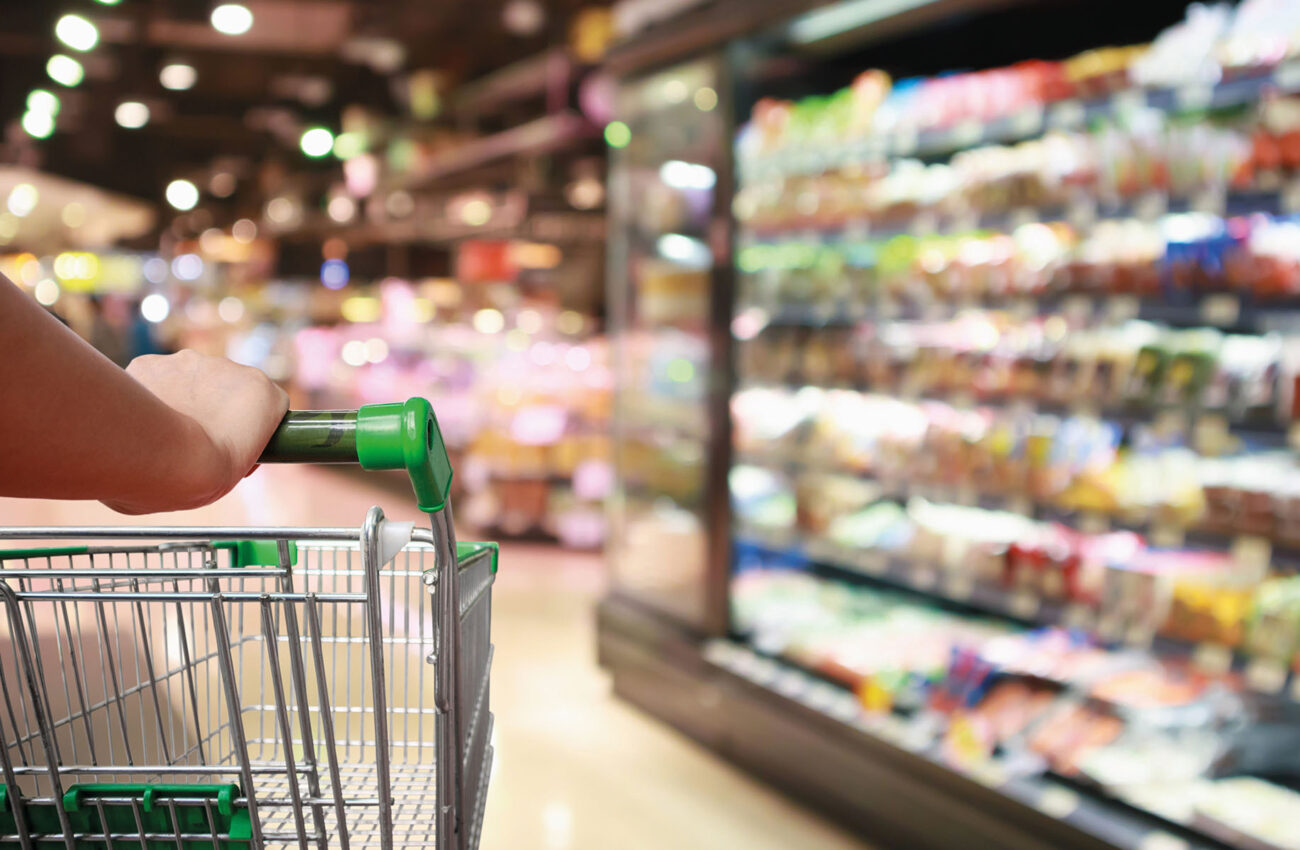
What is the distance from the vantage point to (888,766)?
110 inches

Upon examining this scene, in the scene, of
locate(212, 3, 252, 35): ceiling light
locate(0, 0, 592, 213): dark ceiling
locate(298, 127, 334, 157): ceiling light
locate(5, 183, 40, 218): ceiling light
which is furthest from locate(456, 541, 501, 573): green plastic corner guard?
locate(5, 183, 40, 218): ceiling light

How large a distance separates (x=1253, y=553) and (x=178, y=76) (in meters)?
10.5

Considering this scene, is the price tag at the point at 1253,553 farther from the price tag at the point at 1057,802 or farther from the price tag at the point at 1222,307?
the price tag at the point at 1057,802

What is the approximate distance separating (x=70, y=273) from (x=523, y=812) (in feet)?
67.5

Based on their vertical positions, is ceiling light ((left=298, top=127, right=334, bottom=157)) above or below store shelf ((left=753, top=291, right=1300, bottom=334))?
above

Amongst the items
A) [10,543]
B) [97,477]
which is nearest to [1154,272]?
[97,477]

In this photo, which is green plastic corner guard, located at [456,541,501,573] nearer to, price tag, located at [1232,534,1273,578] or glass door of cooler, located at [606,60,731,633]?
price tag, located at [1232,534,1273,578]

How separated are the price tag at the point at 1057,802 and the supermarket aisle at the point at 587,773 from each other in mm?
571

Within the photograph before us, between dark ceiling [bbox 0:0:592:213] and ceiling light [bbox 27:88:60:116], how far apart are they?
0.09 metres

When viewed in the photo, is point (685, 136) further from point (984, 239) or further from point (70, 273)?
point (70, 273)

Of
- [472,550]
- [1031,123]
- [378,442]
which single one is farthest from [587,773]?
[378,442]

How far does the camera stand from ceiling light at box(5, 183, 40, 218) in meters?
14.4

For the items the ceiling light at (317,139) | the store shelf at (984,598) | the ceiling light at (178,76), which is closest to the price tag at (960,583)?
the store shelf at (984,598)

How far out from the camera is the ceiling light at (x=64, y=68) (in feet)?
30.0
